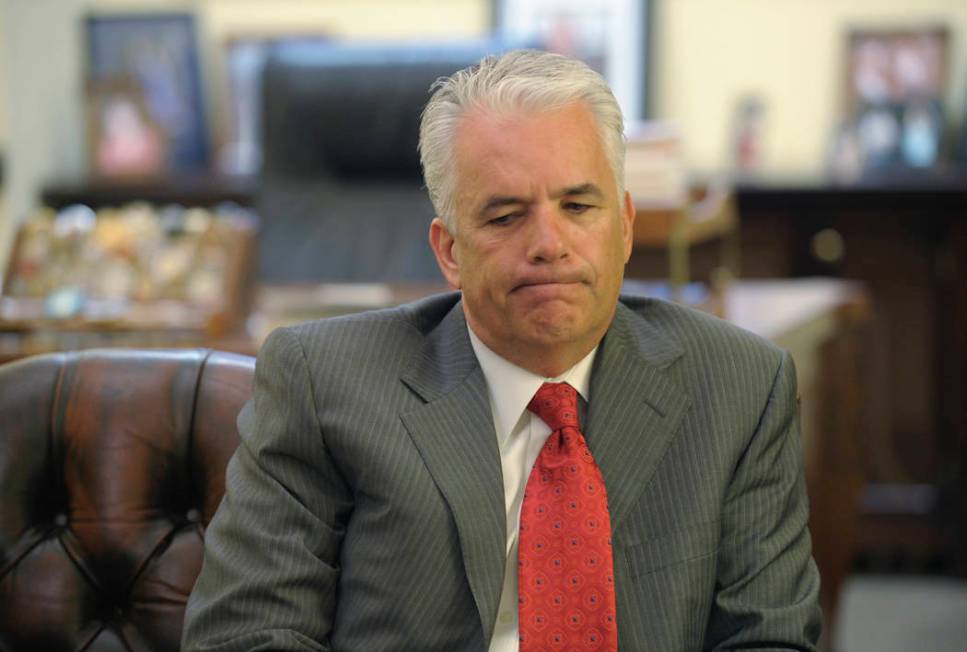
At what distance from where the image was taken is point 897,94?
164 inches

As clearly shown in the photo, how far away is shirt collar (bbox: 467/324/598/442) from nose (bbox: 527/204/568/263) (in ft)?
0.57

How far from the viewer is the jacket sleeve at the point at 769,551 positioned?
1.28m

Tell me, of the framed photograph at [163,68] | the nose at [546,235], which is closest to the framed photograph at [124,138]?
the framed photograph at [163,68]

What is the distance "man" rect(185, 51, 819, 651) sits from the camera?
127 centimetres

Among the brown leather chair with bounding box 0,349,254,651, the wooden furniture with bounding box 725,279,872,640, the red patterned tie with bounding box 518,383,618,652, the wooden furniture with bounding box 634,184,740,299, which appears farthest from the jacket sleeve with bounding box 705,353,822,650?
the wooden furniture with bounding box 725,279,872,640

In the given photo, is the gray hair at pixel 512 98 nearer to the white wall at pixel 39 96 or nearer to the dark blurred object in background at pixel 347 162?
the dark blurred object in background at pixel 347 162

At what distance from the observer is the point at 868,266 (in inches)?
164

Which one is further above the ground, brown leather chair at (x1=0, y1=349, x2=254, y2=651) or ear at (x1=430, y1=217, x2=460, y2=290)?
ear at (x1=430, y1=217, x2=460, y2=290)

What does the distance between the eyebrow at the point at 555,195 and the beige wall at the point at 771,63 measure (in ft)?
10.2

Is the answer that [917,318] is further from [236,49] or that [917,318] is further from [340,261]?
[236,49]

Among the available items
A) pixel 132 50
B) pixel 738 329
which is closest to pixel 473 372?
pixel 738 329

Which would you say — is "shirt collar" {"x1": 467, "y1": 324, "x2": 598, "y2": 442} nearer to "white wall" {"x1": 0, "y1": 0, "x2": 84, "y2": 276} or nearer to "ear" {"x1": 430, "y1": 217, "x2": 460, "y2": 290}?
"ear" {"x1": 430, "y1": 217, "x2": 460, "y2": 290}

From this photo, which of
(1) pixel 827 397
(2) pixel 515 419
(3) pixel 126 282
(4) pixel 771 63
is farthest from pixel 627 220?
(4) pixel 771 63

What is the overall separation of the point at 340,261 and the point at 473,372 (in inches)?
72.4
